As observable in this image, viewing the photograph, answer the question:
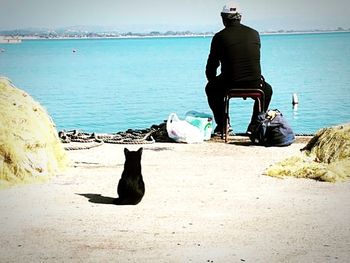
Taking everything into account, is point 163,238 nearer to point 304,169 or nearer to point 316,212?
point 316,212

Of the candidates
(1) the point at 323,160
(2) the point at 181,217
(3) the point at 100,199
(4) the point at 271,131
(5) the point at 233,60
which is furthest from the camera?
(5) the point at 233,60

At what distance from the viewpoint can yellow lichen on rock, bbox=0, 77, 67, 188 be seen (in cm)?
752

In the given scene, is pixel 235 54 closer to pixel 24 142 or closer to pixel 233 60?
pixel 233 60

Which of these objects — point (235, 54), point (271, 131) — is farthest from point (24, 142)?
point (235, 54)

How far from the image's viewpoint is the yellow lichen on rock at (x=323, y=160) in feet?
25.8

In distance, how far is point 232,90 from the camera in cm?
1019

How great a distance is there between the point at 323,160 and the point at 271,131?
4.19ft

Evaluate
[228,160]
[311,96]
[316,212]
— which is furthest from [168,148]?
[311,96]

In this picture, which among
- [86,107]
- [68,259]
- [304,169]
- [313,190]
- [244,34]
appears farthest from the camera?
[86,107]

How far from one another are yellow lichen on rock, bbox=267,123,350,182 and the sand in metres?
0.17

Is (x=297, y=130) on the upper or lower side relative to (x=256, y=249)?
lower

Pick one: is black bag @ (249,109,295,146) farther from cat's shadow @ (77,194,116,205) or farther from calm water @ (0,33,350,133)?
calm water @ (0,33,350,133)

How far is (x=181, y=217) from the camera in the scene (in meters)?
6.41

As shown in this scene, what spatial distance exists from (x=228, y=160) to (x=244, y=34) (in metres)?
2.25
